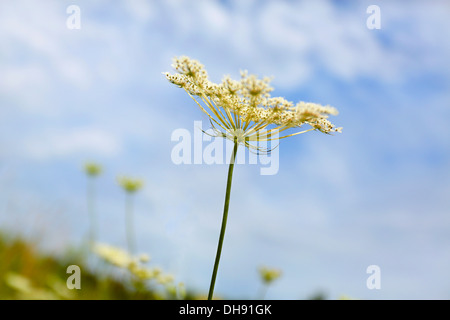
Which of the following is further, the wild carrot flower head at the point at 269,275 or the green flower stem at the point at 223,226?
the wild carrot flower head at the point at 269,275

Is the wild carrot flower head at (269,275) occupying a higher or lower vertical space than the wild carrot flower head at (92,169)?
lower

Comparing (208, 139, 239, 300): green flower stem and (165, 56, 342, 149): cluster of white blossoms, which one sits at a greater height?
(165, 56, 342, 149): cluster of white blossoms

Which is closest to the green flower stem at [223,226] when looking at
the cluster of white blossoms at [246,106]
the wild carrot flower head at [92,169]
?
the cluster of white blossoms at [246,106]

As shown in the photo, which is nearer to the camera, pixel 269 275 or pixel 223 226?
pixel 223 226

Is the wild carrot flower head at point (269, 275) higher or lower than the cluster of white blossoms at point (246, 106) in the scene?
lower

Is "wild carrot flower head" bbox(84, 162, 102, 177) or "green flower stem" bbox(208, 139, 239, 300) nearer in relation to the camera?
"green flower stem" bbox(208, 139, 239, 300)

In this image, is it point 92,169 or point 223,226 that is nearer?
point 223,226

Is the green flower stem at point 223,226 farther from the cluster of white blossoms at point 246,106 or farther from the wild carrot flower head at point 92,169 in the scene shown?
the wild carrot flower head at point 92,169

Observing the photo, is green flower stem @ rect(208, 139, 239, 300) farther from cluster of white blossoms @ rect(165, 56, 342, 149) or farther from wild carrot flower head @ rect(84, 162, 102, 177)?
wild carrot flower head @ rect(84, 162, 102, 177)

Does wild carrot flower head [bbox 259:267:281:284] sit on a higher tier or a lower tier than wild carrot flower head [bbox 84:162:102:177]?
lower

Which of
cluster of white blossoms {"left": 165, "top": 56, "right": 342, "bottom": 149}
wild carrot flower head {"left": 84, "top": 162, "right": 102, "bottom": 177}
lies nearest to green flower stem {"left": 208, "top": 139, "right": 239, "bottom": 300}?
cluster of white blossoms {"left": 165, "top": 56, "right": 342, "bottom": 149}

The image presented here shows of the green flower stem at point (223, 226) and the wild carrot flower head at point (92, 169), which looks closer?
the green flower stem at point (223, 226)
